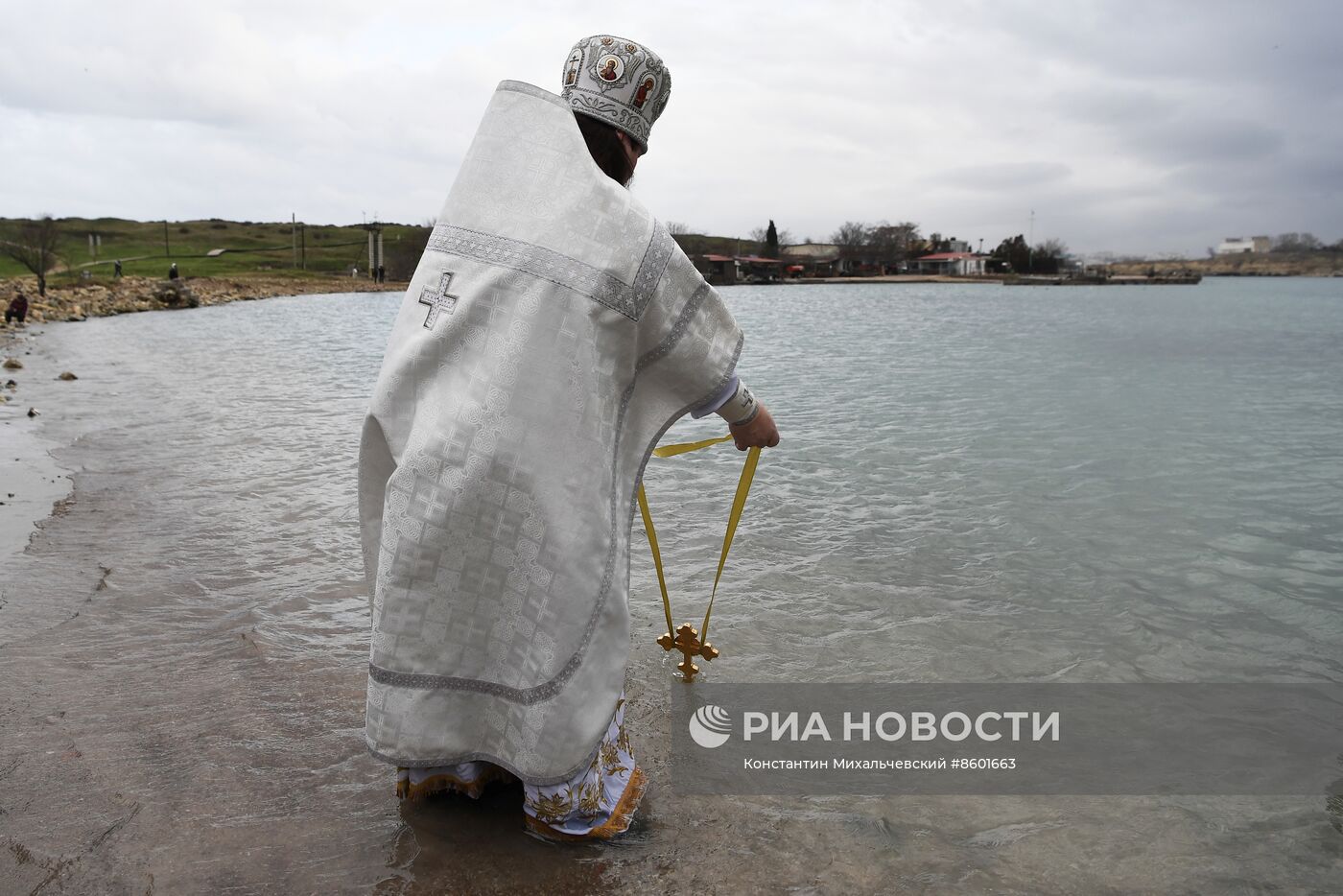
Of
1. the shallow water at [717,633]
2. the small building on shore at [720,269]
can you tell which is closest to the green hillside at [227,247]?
the small building on shore at [720,269]

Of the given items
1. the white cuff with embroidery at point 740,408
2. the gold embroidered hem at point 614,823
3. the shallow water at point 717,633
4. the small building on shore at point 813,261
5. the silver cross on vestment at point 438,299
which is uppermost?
the small building on shore at point 813,261

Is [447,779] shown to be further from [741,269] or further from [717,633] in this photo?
[741,269]

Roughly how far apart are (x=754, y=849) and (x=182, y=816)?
1621 mm

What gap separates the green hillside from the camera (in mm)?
76750

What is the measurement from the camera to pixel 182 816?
2.76 m

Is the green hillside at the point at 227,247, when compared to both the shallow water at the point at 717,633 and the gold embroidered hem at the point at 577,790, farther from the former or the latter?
the gold embroidered hem at the point at 577,790

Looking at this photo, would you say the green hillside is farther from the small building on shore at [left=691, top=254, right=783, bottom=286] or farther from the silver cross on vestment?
the silver cross on vestment

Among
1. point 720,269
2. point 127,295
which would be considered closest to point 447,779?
point 127,295

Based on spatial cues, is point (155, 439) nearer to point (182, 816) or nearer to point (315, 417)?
point (315, 417)

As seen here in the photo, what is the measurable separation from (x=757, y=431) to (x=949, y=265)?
506 feet

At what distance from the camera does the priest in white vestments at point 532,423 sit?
235 centimetres

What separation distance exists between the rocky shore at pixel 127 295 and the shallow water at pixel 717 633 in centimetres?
2094

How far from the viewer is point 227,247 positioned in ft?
319

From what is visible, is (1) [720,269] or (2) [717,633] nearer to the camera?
(2) [717,633]
